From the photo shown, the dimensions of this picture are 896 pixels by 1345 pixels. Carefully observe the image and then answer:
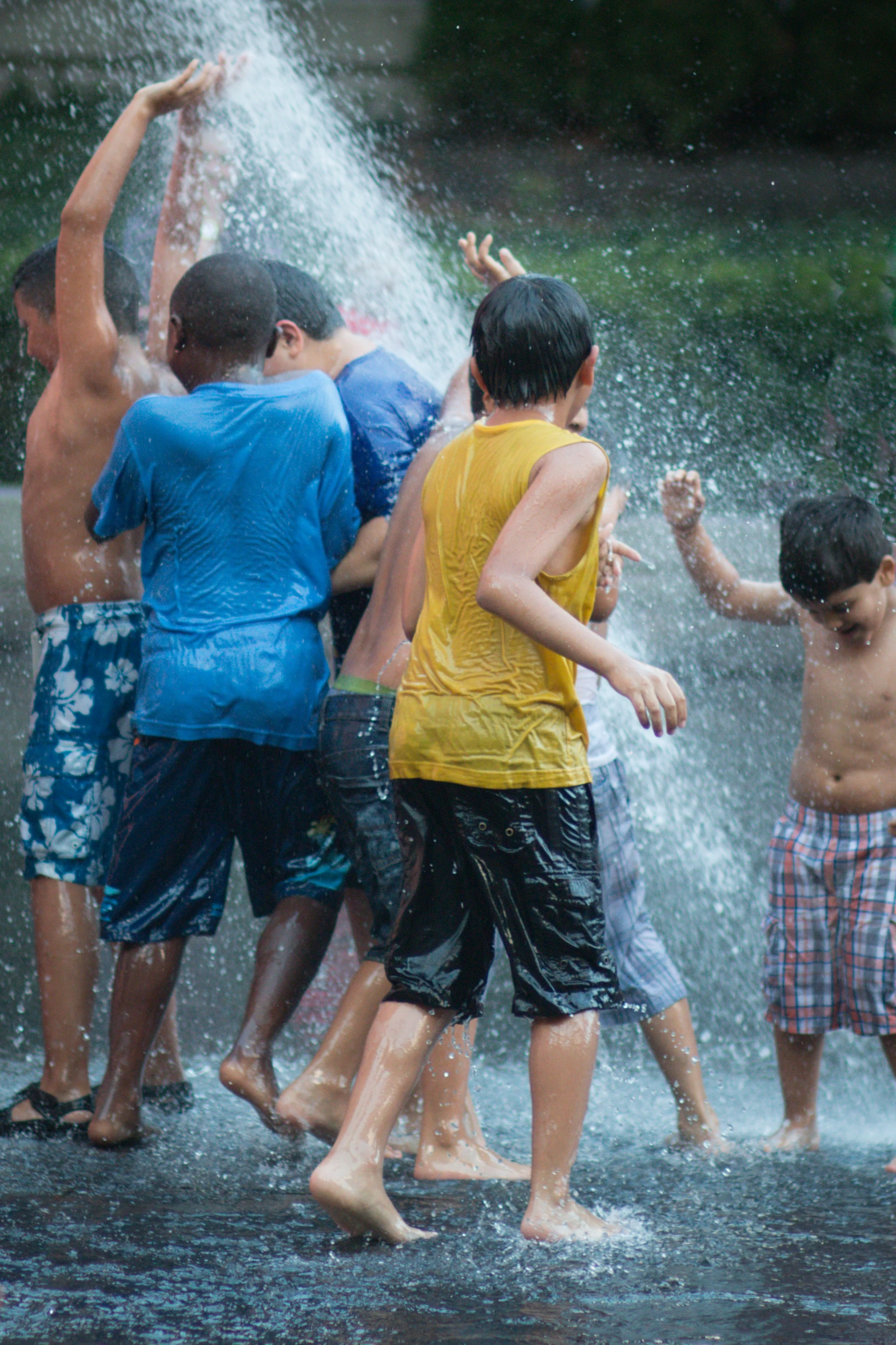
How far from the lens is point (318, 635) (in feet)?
Result: 9.23

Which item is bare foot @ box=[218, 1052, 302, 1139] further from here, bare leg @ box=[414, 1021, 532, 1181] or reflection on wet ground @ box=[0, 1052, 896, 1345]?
bare leg @ box=[414, 1021, 532, 1181]

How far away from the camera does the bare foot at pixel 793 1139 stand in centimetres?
288

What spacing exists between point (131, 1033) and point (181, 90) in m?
1.93

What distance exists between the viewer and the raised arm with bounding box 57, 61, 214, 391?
9.46 ft

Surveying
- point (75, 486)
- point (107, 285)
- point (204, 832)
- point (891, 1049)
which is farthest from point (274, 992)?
point (107, 285)

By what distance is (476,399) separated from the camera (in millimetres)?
2682

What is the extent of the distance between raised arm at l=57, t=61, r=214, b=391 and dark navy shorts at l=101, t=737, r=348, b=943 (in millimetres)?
768

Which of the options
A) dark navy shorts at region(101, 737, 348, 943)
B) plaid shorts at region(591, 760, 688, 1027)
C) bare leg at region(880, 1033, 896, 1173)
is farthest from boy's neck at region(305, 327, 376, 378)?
bare leg at region(880, 1033, 896, 1173)

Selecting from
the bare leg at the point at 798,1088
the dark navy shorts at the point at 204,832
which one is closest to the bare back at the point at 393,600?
the dark navy shorts at the point at 204,832

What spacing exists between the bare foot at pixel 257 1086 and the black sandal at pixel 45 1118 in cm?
42

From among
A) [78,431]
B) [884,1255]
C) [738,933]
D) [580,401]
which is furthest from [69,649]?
[738,933]

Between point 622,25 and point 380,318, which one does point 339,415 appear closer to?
point 380,318

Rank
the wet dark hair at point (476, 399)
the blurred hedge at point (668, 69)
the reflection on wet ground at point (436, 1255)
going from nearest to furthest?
1. the reflection on wet ground at point (436, 1255)
2. the wet dark hair at point (476, 399)
3. the blurred hedge at point (668, 69)

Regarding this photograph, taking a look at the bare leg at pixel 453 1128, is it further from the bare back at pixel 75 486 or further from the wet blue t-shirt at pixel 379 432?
the bare back at pixel 75 486
